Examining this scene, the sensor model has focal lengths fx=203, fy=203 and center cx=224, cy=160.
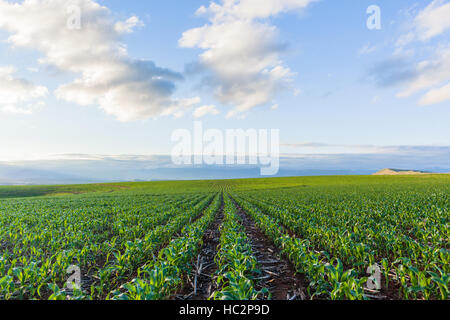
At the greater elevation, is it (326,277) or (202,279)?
(326,277)

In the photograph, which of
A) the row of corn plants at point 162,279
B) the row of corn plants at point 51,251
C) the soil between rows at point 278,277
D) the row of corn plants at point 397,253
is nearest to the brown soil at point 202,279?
the row of corn plants at point 162,279

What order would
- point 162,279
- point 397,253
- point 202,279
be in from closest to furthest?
point 162,279
point 202,279
point 397,253

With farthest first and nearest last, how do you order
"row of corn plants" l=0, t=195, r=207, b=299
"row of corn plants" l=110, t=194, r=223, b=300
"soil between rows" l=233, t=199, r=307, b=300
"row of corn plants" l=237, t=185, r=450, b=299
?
"row of corn plants" l=0, t=195, r=207, b=299
"soil between rows" l=233, t=199, r=307, b=300
"row of corn plants" l=237, t=185, r=450, b=299
"row of corn plants" l=110, t=194, r=223, b=300

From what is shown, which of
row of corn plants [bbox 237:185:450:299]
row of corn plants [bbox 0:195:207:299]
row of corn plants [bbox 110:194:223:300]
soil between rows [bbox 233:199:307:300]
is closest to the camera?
row of corn plants [bbox 110:194:223:300]

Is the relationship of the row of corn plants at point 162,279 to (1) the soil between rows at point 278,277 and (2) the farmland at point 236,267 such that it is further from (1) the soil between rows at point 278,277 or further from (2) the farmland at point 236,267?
(1) the soil between rows at point 278,277

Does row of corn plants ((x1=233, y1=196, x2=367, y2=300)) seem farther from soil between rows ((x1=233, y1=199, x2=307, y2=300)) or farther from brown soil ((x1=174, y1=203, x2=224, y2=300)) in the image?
brown soil ((x1=174, y1=203, x2=224, y2=300))

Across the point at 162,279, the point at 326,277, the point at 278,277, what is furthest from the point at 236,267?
the point at 326,277

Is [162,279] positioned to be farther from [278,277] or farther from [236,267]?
[278,277]

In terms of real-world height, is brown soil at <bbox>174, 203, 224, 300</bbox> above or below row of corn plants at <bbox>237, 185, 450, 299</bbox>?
below

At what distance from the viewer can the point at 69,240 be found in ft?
31.0

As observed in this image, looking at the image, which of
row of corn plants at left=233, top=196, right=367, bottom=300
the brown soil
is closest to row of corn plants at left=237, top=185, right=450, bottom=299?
row of corn plants at left=233, top=196, right=367, bottom=300

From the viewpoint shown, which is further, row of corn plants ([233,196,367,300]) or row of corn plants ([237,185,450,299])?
row of corn plants ([237,185,450,299])

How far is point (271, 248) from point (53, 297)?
24.1 ft
